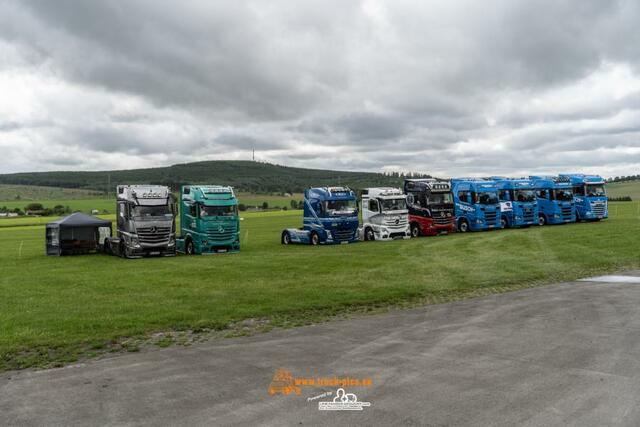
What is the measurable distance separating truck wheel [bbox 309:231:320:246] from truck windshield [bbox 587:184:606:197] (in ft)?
79.7

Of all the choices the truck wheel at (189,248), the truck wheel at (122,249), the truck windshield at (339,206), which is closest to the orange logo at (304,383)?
the truck wheel at (122,249)

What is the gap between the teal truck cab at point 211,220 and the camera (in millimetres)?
29203

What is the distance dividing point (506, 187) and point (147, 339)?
35.3 meters

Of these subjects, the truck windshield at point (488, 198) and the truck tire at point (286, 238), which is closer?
the truck tire at point (286, 238)

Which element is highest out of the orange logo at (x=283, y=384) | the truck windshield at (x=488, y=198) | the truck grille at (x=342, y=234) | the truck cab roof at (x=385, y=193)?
the truck cab roof at (x=385, y=193)

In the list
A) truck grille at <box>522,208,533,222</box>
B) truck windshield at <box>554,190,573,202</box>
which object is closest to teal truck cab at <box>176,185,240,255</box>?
truck grille at <box>522,208,533,222</box>

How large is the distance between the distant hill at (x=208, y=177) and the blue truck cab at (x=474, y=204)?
115193 mm

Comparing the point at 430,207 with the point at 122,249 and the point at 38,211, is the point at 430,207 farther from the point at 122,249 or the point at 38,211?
the point at 38,211

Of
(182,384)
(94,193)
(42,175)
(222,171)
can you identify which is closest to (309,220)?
(182,384)

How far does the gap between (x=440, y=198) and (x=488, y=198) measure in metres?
4.87

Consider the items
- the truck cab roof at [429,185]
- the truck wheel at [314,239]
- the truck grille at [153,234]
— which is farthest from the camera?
the truck cab roof at [429,185]

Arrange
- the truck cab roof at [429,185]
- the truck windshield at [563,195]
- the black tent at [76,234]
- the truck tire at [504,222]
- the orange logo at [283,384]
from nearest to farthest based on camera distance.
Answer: the orange logo at [283,384]
the black tent at [76,234]
the truck cab roof at [429,185]
the truck tire at [504,222]
the truck windshield at [563,195]

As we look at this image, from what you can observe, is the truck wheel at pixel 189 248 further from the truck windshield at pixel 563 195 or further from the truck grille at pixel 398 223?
the truck windshield at pixel 563 195

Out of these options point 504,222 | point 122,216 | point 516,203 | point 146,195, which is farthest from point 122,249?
point 516,203
